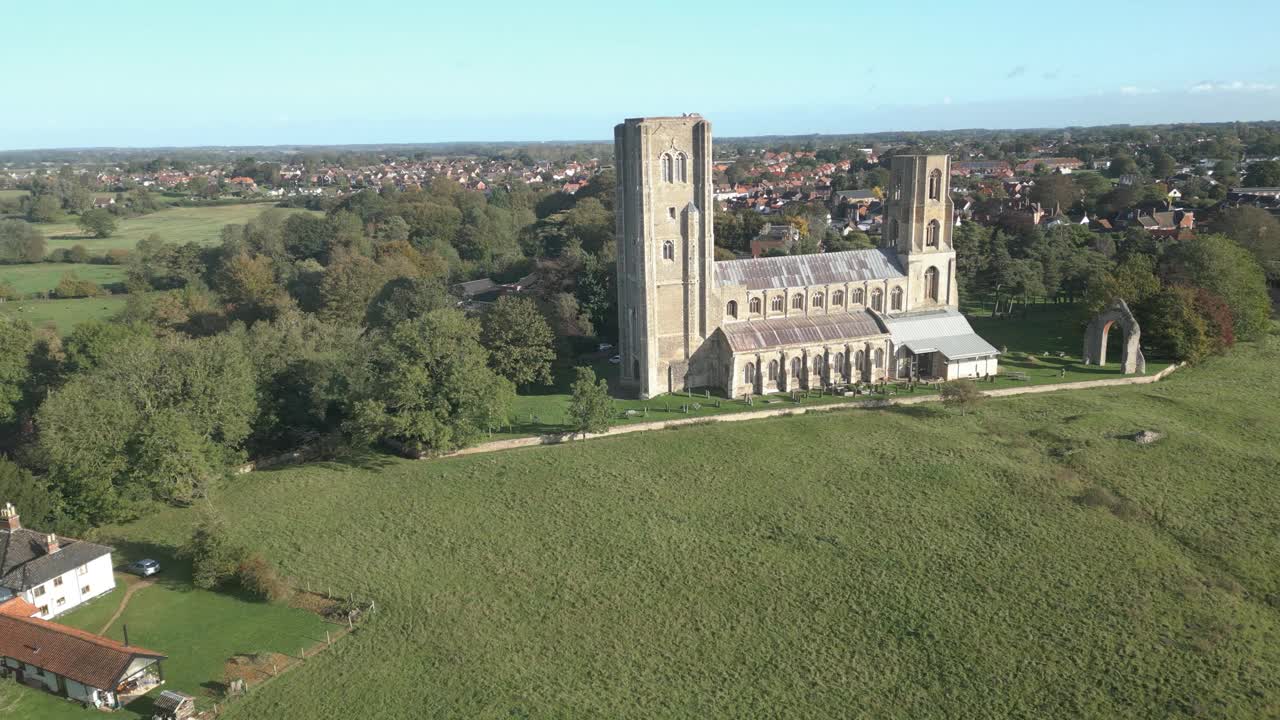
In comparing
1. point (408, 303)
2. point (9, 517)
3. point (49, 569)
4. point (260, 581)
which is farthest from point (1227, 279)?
point (9, 517)

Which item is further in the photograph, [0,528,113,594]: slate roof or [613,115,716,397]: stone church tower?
[613,115,716,397]: stone church tower

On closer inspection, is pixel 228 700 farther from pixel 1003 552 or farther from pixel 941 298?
pixel 941 298

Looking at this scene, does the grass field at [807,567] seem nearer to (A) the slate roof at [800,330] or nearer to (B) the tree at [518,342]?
(A) the slate roof at [800,330]

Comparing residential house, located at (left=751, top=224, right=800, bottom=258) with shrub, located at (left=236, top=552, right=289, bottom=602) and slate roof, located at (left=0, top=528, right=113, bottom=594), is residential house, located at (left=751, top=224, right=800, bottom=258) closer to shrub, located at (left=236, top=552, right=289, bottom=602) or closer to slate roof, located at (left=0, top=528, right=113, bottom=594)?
shrub, located at (left=236, top=552, right=289, bottom=602)

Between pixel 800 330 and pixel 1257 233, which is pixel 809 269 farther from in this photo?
pixel 1257 233

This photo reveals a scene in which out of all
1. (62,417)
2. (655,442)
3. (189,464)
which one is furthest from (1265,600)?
(62,417)

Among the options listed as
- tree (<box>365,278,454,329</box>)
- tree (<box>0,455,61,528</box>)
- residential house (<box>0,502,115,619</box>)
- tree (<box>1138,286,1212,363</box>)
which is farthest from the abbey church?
tree (<box>0,455,61,528</box>)
